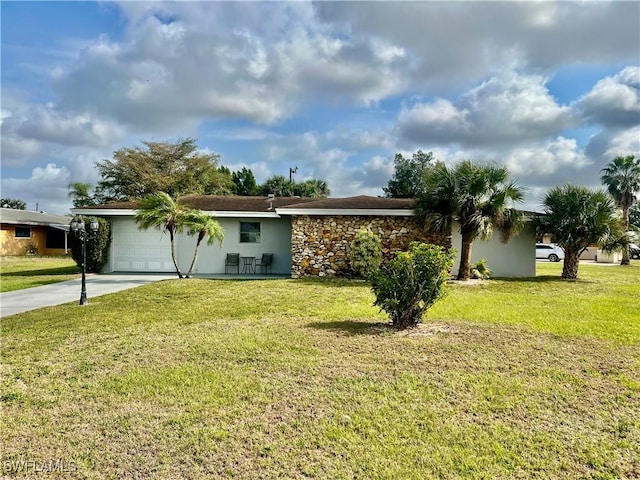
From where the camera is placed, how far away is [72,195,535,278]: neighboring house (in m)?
14.9

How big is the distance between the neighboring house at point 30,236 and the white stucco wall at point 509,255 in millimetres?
26461

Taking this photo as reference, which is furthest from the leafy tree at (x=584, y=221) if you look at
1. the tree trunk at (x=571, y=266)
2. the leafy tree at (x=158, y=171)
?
the leafy tree at (x=158, y=171)

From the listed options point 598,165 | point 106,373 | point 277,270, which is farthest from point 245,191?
point 106,373

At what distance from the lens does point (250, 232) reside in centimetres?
1680

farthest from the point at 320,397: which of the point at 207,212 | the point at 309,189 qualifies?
the point at 309,189

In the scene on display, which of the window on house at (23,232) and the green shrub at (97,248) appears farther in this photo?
the window on house at (23,232)

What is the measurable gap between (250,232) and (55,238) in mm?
21487

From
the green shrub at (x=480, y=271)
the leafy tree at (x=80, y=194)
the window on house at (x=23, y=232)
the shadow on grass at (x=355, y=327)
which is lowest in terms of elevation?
the shadow on grass at (x=355, y=327)

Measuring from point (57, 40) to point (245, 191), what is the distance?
34.6 meters

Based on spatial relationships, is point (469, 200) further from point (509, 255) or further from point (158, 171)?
point (158, 171)

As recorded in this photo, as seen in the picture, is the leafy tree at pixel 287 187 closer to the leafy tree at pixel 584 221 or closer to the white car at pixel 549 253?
the white car at pixel 549 253

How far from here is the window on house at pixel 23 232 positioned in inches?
1069

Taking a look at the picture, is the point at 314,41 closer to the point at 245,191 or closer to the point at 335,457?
the point at 335,457

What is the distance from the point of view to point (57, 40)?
9352 mm
